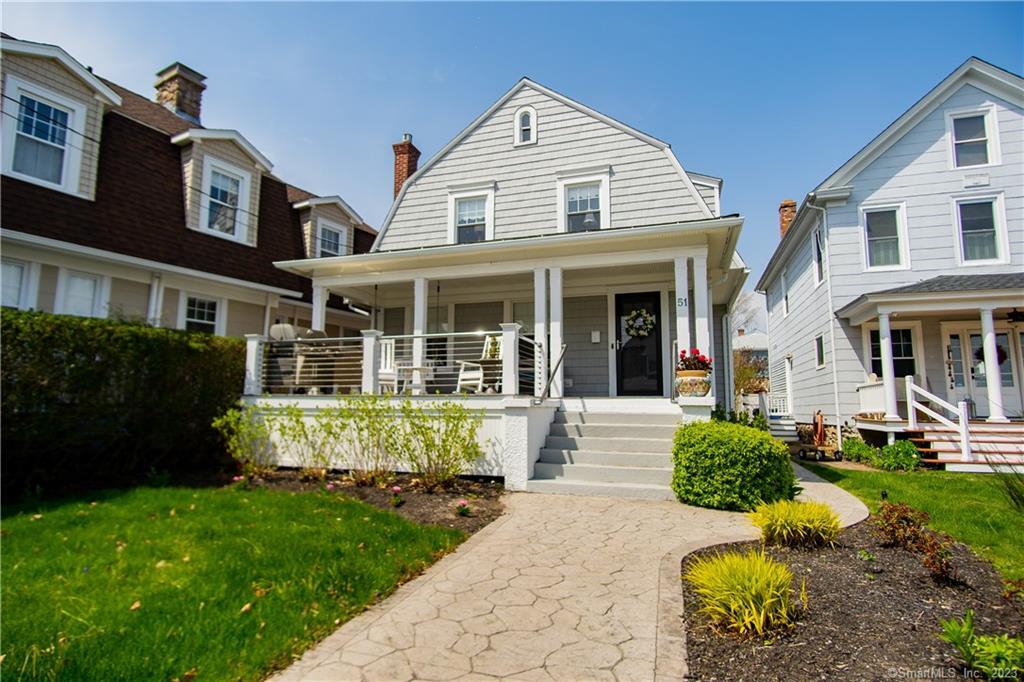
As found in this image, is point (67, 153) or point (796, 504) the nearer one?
point (796, 504)

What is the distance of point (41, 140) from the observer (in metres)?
9.20

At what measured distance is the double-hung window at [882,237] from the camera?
12.7m

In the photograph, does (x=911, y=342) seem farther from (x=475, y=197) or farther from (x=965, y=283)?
(x=475, y=197)

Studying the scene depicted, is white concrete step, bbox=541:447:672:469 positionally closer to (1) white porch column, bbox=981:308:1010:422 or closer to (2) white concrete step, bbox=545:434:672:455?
(2) white concrete step, bbox=545:434:672:455

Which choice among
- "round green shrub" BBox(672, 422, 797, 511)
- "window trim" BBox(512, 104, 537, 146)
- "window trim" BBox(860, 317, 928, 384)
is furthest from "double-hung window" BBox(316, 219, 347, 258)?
"window trim" BBox(860, 317, 928, 384)

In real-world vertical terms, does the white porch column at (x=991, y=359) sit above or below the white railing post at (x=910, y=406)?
above

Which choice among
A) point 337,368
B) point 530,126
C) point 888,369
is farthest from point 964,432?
point 337,368

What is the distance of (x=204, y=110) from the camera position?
14.2 m

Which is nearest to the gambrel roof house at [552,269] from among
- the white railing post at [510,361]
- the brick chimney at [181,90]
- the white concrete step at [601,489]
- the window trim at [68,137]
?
the white railing post at [510,361]

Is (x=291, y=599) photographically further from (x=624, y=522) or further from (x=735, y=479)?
(x=735, y=479)

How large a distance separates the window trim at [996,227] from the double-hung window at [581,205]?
8.74 metres

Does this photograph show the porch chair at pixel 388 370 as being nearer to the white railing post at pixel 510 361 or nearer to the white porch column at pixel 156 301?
the white railing post at pixel 510 361

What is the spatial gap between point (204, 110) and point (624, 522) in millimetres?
15523

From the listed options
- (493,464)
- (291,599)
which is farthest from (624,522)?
(291,599)
